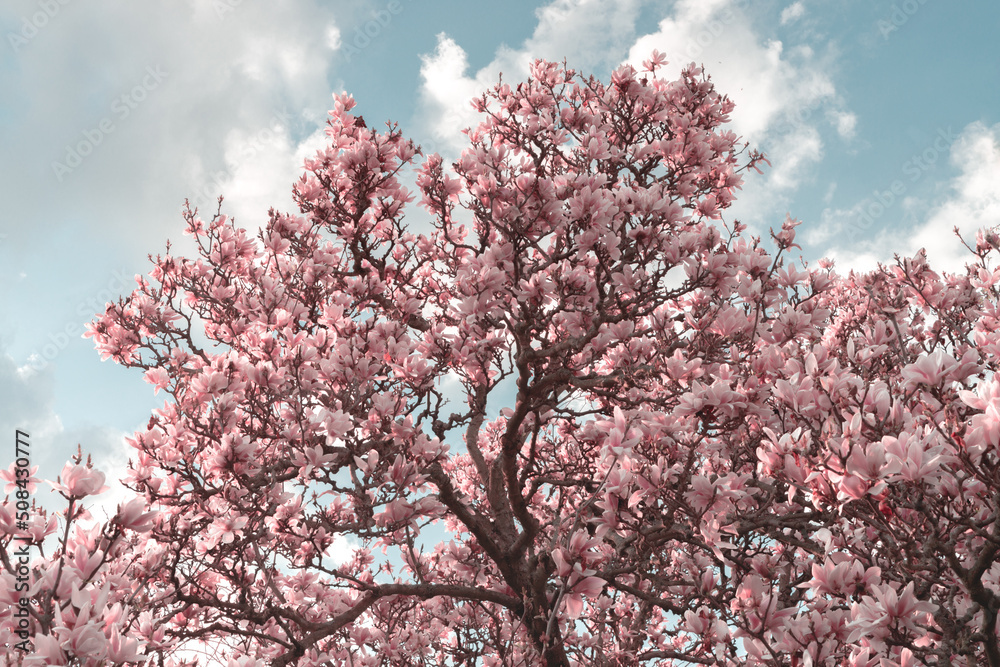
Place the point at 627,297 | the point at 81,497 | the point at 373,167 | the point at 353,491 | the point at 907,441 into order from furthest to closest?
the point at 627,297
the point at 373,167
the point at 353,491
the point at 81,497
the point at 907,441

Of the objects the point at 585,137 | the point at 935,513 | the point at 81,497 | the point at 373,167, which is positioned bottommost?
the point at 935,513

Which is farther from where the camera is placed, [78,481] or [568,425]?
[568,425]

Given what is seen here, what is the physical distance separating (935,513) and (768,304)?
2412 millimetres

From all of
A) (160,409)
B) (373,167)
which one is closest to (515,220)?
(373,167)

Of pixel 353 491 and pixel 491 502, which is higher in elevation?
pixel 491 502

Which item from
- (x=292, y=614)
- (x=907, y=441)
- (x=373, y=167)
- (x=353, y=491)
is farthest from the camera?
(x=373, y=167)

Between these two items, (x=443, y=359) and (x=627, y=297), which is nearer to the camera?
(x=443, y=359)

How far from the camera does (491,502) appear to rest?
5.99m

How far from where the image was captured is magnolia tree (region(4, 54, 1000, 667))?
8.10 feet

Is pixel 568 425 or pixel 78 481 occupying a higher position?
pixel 568 425

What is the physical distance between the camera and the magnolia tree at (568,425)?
2469mm

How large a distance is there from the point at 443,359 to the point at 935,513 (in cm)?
298

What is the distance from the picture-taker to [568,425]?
252 inches

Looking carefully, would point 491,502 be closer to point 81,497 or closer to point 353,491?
point 353,491
